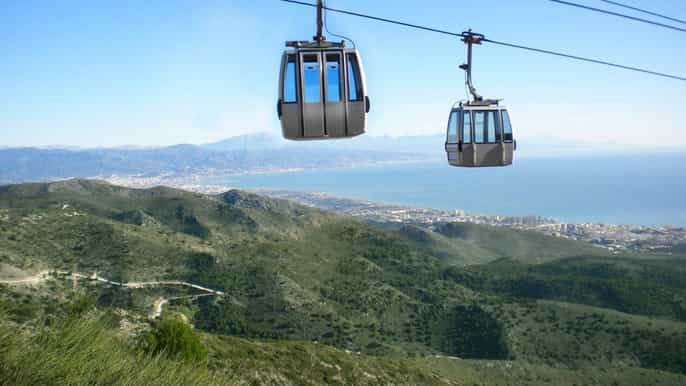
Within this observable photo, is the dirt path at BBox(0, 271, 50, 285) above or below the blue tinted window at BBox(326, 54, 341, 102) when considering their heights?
below

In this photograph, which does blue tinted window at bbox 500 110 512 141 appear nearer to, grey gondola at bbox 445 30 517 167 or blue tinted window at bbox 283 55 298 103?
grey gondola at bbox 445 30 517 167

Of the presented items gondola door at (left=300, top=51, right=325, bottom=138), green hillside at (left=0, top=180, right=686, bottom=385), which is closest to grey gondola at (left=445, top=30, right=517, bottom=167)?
gondola door at (left=300, top=51, right=325, bottom=138)

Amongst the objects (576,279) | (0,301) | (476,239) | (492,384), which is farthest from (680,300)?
(0,301)

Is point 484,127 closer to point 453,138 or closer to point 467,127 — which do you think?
point 467,127

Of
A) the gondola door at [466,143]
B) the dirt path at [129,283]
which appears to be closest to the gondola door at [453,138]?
the gondola door at [466,143]

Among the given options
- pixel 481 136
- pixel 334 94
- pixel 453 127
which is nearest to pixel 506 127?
pixel 481 136

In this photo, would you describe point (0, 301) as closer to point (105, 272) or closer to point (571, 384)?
point (571, 384)
